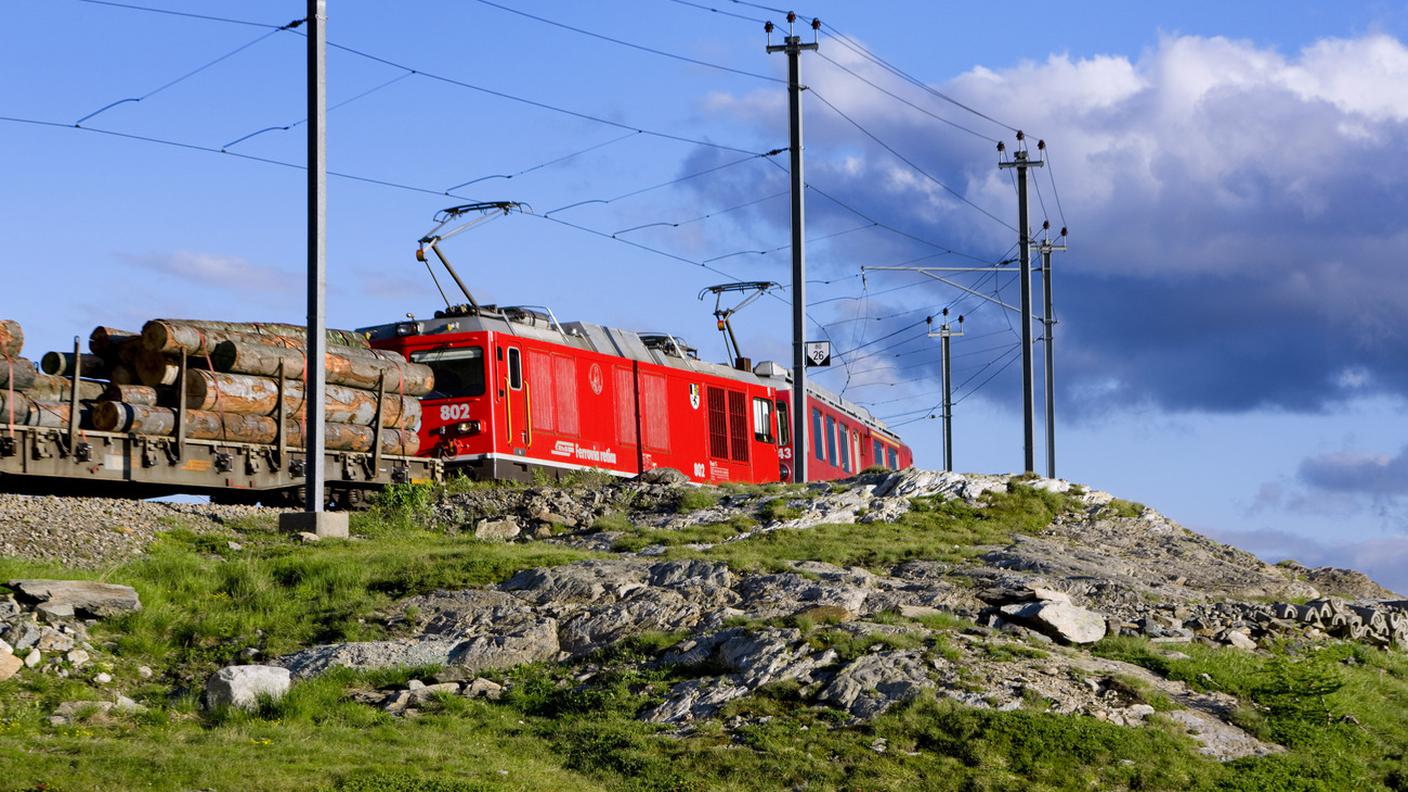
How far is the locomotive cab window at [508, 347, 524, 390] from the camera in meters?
27.5

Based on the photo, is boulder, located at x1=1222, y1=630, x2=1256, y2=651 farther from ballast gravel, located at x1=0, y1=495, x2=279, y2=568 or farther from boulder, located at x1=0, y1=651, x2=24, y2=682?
ballast gravel, located at x1=0, y1=495, x2=279, y2=568

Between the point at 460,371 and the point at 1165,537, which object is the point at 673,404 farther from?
the point at 1165,537

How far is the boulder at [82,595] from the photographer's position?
15617 millimetres

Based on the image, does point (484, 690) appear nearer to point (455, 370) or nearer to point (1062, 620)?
point (1062, 620)

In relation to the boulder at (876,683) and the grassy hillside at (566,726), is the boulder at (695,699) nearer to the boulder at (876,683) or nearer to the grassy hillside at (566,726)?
the grassy hillside at (566,726)

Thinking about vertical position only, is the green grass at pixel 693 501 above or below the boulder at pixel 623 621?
above

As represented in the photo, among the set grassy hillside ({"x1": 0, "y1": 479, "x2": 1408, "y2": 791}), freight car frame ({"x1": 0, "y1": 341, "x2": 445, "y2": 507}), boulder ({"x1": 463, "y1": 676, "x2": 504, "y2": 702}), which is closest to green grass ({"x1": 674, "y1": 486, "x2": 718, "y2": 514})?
freight car frame ({"x1": 0, "y1": 341, "x2": 445, "y2": 507})

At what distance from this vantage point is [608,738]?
1280 cm

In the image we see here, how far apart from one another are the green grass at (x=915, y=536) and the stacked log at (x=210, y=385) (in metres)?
7.60

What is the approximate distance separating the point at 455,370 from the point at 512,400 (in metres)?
1.12

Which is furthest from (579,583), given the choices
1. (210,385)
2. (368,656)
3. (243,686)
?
(210,385)

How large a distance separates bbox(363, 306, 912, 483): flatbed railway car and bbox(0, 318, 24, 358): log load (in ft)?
24.1

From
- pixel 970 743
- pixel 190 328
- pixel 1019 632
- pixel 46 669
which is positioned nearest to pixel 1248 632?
pixel 1019 632

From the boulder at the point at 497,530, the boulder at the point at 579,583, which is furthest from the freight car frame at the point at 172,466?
the boulder at the point at 579,583
